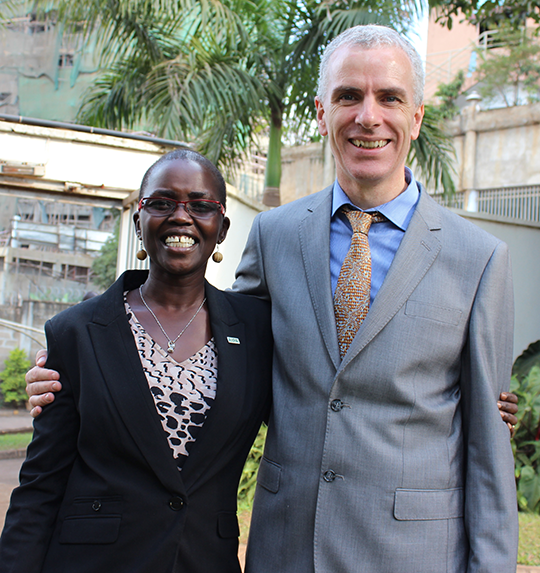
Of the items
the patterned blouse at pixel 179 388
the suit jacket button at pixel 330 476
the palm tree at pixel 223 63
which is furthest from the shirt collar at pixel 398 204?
the palm tree at pixel 223 63

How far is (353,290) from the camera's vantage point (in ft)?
6.15

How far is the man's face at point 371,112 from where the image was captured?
1.92m

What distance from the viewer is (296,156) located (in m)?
14.2

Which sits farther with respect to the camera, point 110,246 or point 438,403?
point 110,246

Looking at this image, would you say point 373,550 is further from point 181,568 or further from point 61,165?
point 61,165

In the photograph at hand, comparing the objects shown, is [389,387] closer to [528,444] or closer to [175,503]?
[175,503]

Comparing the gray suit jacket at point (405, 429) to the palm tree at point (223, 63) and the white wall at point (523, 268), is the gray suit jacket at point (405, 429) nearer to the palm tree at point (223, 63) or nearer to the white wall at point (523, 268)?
the palm tree at point (223, 63)

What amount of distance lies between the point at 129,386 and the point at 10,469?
575 centimetres

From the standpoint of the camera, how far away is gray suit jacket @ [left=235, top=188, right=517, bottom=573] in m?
1.75

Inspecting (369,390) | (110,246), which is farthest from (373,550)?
(110,246)

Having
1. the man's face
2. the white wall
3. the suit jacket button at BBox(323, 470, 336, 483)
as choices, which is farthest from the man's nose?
the white wall

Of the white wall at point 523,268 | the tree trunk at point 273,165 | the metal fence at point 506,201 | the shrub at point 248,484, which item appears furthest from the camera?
the metal fence at point 506,201

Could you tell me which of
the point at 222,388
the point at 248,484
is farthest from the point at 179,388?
the point at 248,484

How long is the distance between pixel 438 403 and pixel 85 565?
1068 mm
